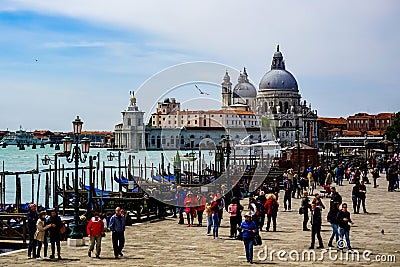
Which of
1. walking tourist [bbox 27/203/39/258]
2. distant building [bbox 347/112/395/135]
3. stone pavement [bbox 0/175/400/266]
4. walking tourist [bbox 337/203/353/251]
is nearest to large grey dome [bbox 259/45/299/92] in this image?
distant building [bbox 347/112/395/135]

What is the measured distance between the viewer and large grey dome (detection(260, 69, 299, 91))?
12412cm

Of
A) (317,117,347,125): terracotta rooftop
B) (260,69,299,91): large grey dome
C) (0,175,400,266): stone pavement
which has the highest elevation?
(260,69,299,91): large grey dome

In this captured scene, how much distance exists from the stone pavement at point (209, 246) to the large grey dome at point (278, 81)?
107388mm

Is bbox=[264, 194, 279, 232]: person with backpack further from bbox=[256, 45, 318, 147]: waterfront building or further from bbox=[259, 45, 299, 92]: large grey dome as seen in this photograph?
bbox=[259, 45, 299, 92]: large grey dome

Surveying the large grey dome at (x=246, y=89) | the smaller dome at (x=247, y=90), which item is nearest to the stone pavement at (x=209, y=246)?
the large grey dome at (x=246, y=89)

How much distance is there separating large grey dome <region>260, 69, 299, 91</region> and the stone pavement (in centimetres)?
10739

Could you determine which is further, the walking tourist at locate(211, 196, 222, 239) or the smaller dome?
the smaller dome

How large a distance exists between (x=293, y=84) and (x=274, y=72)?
4.07 meters

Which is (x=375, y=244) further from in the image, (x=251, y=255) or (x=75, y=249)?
(x=75, y=249)

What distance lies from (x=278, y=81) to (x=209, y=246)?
370 ft

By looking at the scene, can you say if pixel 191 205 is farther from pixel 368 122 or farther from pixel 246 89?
pixel 368 122

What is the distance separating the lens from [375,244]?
12.5 metres

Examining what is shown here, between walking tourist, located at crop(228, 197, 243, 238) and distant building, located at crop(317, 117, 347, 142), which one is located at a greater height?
distant building, located at crop(317, 117, 347, 142)

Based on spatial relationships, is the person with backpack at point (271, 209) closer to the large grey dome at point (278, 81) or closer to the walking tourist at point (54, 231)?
the walking tourist at point (54, 231)
